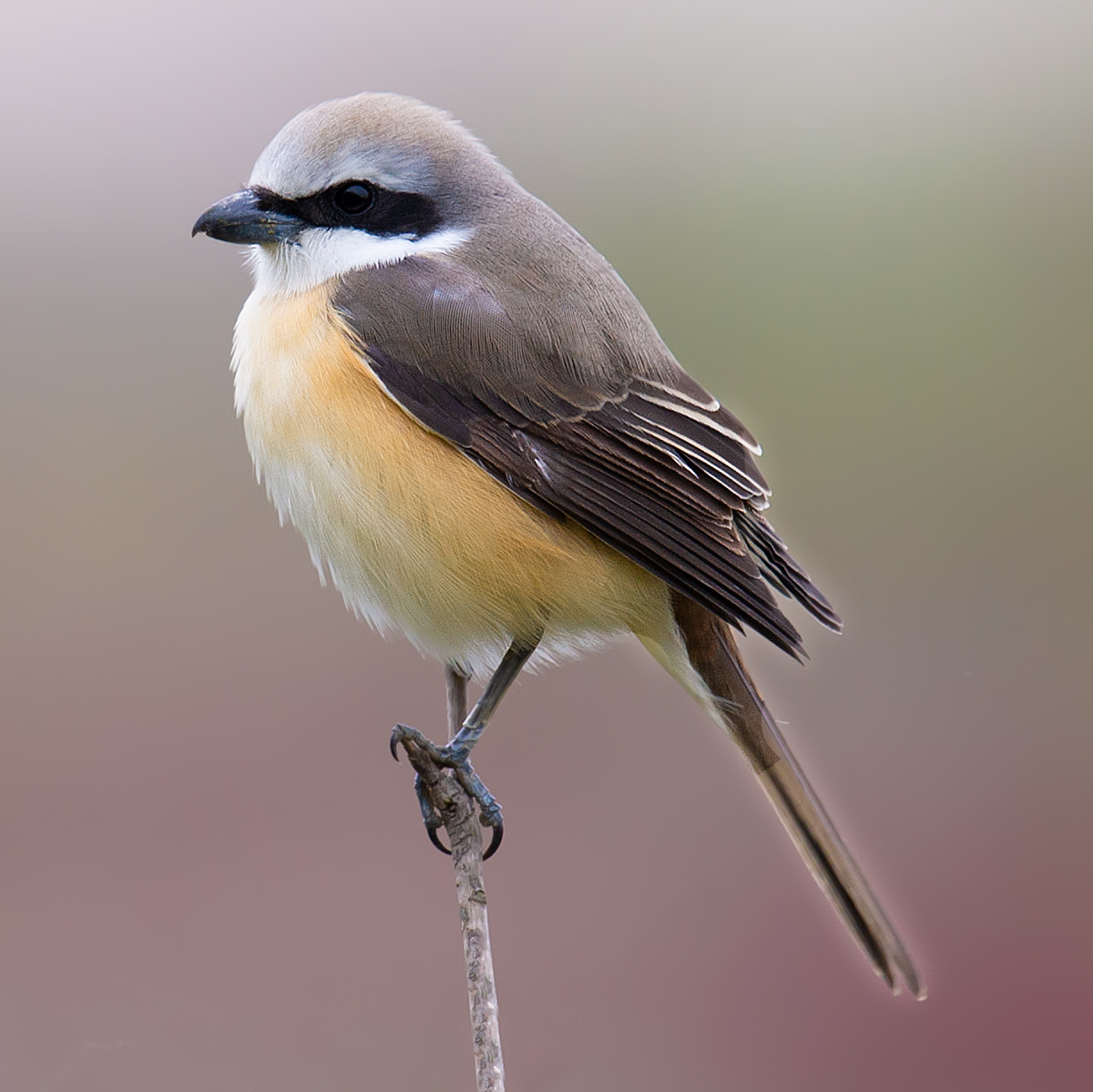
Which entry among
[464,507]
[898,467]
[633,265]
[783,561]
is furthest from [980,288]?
[464,507]

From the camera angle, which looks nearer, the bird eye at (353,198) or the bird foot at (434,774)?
the bird foot at (434,774)

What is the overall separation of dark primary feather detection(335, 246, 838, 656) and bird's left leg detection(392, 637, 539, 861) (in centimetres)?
32

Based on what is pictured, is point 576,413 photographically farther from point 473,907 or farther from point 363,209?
point 473,907

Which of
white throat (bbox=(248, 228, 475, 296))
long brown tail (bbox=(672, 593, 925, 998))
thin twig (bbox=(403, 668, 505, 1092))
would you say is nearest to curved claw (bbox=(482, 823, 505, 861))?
thin twig (bbox=(403, 668, 505, 1092))

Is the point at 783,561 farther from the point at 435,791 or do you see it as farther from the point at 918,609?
the point at 918,609

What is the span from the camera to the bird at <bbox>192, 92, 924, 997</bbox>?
249 cm

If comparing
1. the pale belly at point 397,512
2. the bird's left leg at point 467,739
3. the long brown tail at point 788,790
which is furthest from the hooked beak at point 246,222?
the long brown tail at point 788,790

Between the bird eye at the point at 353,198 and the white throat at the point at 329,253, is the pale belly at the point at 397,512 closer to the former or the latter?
the white throat at the point at 329,253

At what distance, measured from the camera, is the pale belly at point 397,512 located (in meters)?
2.47

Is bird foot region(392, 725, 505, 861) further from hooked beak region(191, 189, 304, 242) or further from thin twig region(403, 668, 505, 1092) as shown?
hooked beak region(191, 189, 304, 242)

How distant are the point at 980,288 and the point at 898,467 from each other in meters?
0.94

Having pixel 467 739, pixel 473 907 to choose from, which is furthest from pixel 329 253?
pixel 473 907

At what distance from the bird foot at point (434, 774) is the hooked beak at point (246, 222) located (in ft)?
3.00

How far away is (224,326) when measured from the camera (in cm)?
514
